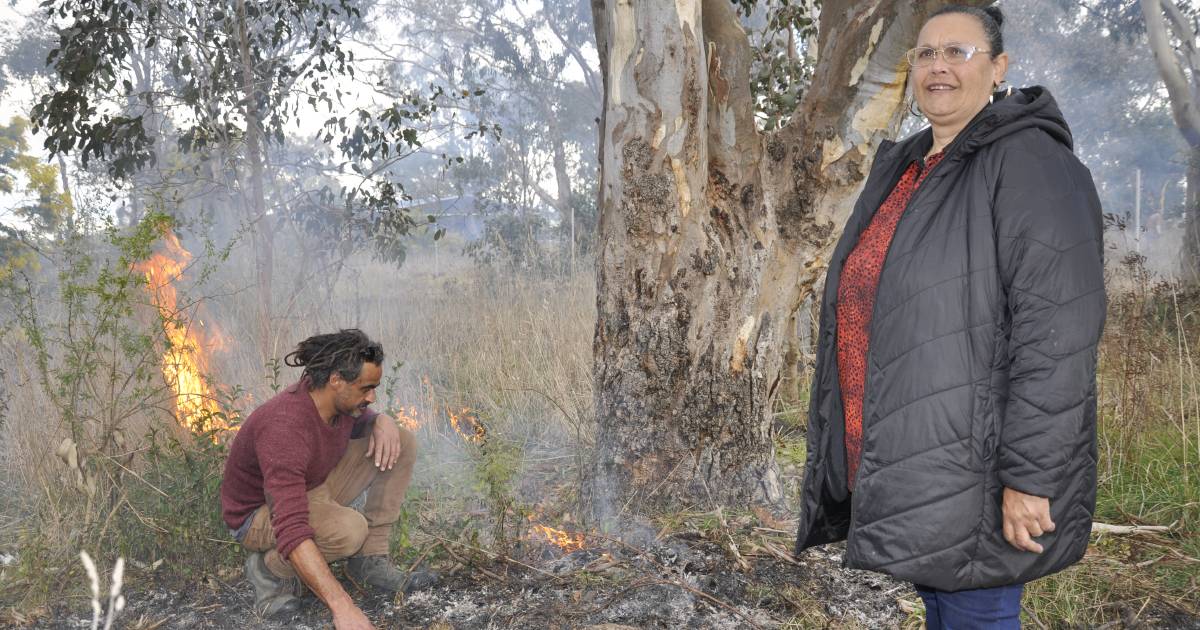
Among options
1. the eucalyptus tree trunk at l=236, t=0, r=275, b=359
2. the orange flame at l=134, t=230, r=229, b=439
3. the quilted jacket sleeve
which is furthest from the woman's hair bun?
the eucalyptus tree trunk at l=236, t=0, r=275, b=359

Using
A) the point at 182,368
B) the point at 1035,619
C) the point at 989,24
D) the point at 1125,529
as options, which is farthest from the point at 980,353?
the point at 182,368

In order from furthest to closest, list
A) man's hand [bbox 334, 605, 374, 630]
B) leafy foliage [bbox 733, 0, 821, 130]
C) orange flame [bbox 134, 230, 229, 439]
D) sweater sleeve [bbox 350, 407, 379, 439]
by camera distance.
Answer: leafy foliage [bbox 733, 0, 821, 130], orange flame [bbox 134, 230, 229, 439], sweater sleeve [bbox 350, 407, 379, 439], man's hand [bbox 334, 605, 374, 630]

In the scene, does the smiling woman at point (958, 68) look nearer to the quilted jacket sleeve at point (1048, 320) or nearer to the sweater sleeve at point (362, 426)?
the quilted jacket sleeve at point (1048, 320)

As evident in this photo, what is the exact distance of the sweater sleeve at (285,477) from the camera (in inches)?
110

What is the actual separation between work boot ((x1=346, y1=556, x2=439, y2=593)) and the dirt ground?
0.05m

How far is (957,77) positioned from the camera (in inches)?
76.7

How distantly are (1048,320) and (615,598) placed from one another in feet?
6.67

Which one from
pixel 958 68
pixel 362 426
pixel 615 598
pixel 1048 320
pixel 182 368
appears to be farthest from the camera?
pixel 182 368

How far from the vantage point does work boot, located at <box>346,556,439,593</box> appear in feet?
11.5

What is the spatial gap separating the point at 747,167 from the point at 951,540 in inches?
95.1

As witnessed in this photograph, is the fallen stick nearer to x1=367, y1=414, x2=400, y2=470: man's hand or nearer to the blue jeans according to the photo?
the blue jeans

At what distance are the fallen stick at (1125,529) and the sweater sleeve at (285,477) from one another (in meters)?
3.12

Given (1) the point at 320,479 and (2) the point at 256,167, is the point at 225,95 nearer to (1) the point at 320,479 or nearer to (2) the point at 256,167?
(2) the point at 256,167

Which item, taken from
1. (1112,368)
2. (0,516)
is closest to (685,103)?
(1112,368)
